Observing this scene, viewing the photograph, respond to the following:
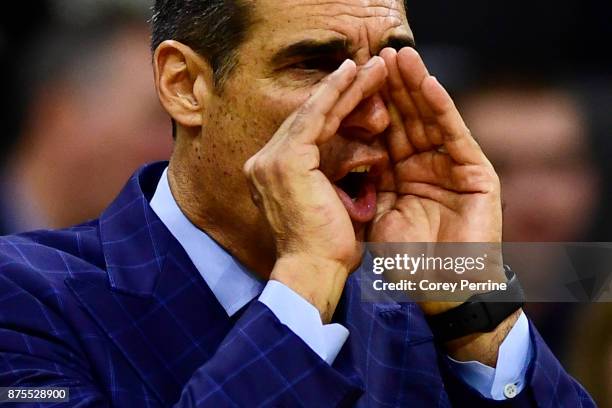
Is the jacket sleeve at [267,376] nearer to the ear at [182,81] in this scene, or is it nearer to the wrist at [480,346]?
the wrist at [480,346]

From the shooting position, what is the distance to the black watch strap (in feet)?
5.43

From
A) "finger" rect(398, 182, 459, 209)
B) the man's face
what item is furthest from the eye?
"finger" rect(398, 182, 459, 209)

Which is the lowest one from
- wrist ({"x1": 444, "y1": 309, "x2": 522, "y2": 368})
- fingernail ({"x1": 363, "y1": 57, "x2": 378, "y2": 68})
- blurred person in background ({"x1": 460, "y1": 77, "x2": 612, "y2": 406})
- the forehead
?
blurred person in background ({"x1": 460, "y1": 77, "x2": 612, "y2": 406})

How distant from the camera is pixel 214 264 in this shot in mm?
1739

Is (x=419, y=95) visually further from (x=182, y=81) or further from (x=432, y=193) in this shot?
(x=182, y=81)

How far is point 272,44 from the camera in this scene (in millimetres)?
1727

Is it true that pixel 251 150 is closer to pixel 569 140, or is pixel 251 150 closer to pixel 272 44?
pixel 272 44

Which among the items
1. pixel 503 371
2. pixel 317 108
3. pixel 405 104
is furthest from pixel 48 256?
pixel 503 371

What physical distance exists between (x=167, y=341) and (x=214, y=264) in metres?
0.18

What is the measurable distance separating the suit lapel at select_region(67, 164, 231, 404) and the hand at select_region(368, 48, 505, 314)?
31 cm

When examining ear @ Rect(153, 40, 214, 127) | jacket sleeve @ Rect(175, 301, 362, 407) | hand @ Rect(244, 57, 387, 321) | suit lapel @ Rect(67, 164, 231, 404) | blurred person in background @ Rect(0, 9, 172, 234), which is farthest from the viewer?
blurred person in background @ Rect(0, 9, 172, 234)

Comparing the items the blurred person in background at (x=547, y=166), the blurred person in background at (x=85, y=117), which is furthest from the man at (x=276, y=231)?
the blurred person in background at (x=547, y=166)

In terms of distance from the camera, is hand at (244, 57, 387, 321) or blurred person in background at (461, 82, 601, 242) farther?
blurred person in background at (461, 82, 601, 242)

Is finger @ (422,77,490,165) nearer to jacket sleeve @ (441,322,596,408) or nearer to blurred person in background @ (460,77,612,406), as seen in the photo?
jacket sleeve @ (441,322,596,408)
